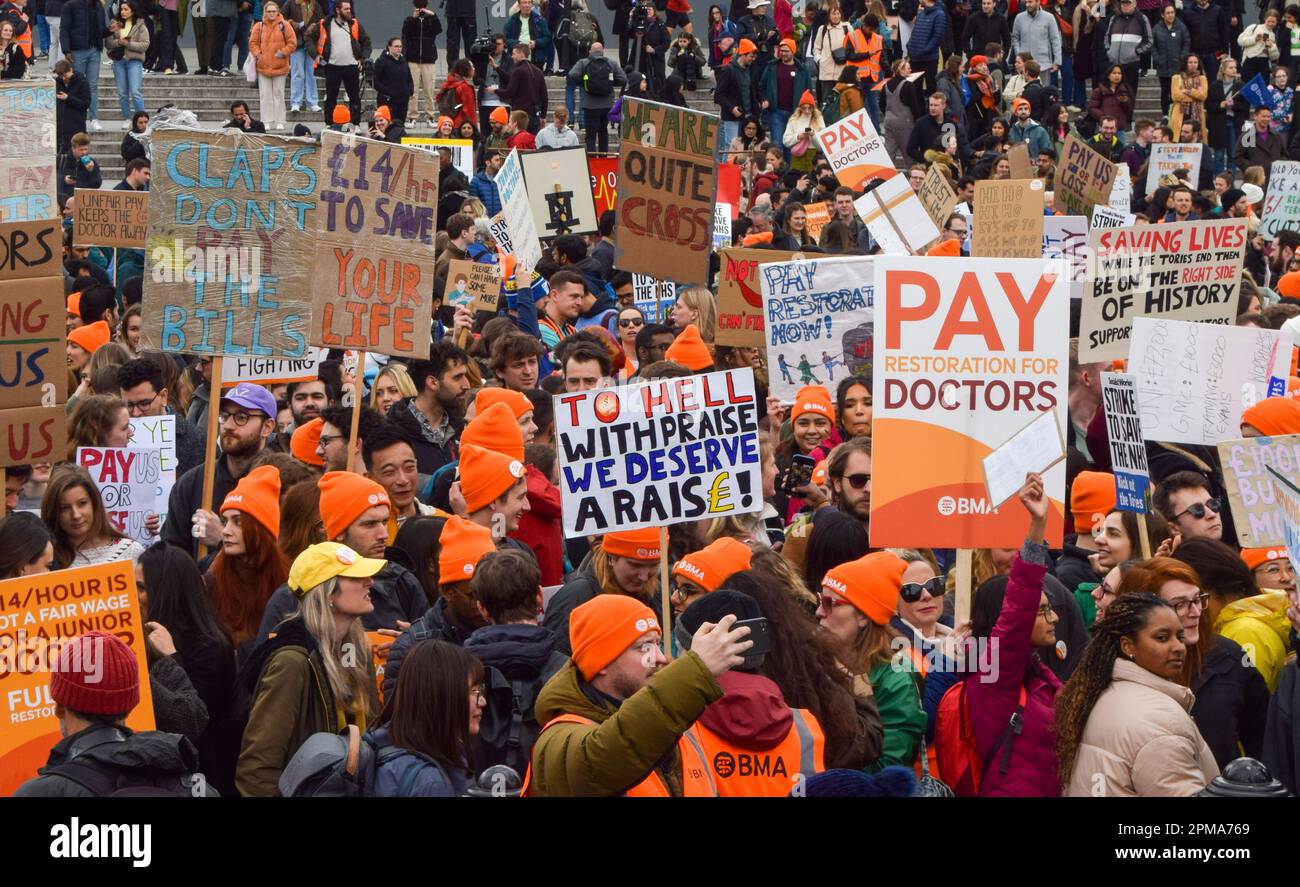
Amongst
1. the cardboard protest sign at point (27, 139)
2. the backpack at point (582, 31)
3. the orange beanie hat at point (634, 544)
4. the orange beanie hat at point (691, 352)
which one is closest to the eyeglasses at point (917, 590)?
the orange beanie hat at point (634, 544)

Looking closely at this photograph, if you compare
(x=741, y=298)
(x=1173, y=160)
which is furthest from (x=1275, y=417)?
(x=1173, y=160)

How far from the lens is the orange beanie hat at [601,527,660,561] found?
22.2 ft

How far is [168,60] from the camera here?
2633 cm

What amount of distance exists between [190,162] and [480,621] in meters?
3.06

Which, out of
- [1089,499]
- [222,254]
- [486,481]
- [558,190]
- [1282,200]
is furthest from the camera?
[1282,200]

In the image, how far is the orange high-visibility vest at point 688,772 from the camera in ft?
14.9

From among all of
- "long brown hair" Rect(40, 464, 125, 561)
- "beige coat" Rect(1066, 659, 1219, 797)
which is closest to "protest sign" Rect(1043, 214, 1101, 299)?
"long brown hair" Rect(40, 464, 125, 561)

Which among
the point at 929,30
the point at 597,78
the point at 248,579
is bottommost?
the point at 248,579

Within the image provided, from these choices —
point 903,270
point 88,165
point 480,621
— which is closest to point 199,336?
point 480,621

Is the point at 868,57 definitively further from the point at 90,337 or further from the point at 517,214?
the point at 90,337

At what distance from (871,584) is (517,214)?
9315 millimetres

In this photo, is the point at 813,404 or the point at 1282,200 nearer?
the point at 813,404

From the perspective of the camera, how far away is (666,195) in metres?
11.0

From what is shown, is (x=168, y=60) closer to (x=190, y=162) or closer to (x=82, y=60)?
(x=82, y=60)
